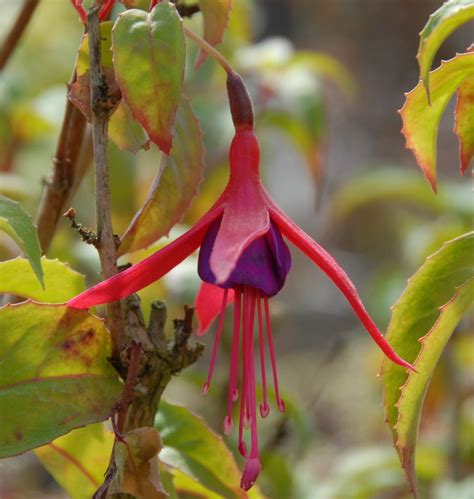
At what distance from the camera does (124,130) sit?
636 millimetres

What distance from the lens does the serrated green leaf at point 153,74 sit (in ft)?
1.72

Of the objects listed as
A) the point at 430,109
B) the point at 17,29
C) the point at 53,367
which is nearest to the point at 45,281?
the point at 53,367

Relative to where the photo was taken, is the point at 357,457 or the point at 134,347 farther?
the point at 357,457

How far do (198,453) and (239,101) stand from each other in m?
0.26

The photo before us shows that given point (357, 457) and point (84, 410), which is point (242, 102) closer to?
point (84, 410)

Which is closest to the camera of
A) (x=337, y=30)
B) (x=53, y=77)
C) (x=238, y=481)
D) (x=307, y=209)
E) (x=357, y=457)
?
(x=238, y=481)

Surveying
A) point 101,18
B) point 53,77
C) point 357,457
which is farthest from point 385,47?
point 101,18

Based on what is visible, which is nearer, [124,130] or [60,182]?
[124,130]

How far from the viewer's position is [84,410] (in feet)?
1.92

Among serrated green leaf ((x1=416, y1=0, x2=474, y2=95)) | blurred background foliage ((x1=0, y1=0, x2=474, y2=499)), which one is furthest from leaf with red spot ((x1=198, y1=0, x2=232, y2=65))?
blurred background foliage ((x1=0, y1=0, x2=474, y2=499))

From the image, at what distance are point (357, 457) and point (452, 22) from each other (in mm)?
995

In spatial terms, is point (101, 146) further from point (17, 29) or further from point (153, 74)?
point (17, 29)

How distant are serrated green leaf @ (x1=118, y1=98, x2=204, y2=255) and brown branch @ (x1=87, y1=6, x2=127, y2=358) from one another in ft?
0.10

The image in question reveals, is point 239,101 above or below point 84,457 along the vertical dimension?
above
